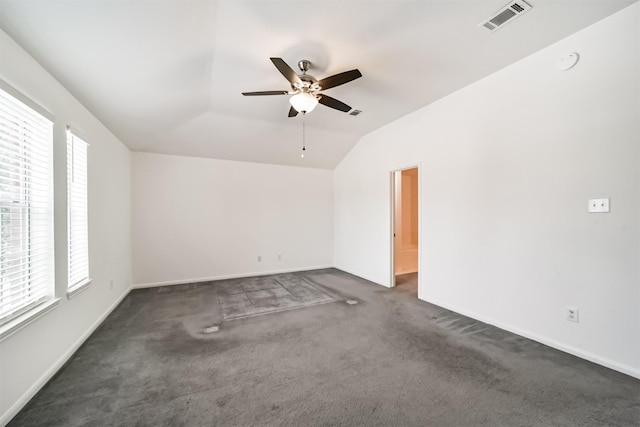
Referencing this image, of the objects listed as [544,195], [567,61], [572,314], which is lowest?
[572,314]

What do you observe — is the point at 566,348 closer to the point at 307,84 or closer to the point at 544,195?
the point at 544,195

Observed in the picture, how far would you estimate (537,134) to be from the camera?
2.63 meters

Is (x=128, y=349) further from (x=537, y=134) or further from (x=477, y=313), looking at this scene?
(x=537, y=134)

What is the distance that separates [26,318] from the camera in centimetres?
176

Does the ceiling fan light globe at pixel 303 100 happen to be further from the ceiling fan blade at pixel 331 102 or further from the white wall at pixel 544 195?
the white wall at pixel 544 195

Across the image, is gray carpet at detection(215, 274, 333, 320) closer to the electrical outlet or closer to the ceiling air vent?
the electrical outlet

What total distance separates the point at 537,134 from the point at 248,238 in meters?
4.84

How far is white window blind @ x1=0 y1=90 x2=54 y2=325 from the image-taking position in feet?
5.50

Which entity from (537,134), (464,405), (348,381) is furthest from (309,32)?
(464,405)

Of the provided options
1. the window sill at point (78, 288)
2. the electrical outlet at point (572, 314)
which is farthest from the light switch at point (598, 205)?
the window sill at point (78, 288)

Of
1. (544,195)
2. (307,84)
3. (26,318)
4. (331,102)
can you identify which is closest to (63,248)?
(26,318)

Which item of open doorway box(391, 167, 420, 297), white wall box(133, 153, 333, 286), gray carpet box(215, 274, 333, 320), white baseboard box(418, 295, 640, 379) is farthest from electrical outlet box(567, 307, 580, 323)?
white wall box(133, 153, 333, 286)

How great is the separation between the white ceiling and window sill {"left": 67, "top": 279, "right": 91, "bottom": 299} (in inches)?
Result: 72.3

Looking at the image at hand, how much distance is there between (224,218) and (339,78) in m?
3.81
